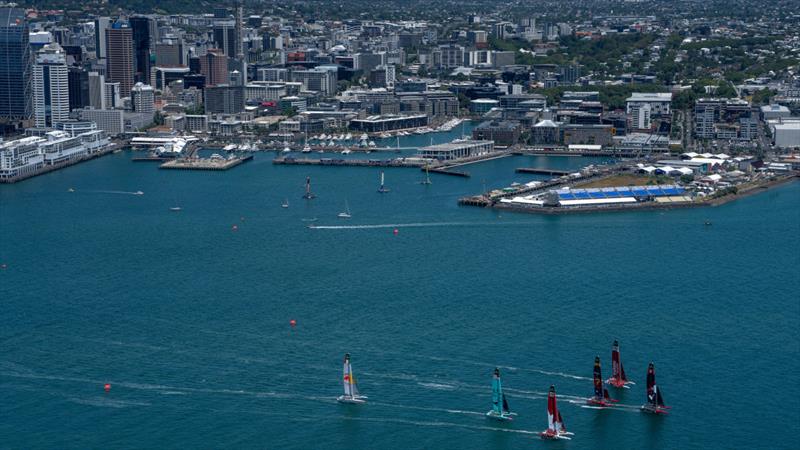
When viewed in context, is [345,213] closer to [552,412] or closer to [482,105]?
[552,412]

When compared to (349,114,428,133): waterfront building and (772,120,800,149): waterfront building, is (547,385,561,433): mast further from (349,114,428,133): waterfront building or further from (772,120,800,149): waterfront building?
(349,114,428,133): waterfront building

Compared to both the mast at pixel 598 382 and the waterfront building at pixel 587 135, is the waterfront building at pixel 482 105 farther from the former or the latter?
the mast at pixel 598 382

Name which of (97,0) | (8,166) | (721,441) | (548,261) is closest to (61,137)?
(8,166)

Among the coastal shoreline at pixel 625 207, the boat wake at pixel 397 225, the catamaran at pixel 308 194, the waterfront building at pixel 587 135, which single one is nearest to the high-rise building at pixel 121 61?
the waterfront building at pixel 587 135

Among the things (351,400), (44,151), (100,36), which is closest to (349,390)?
(351,400)

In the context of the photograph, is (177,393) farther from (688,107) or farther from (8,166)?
(688,107)
